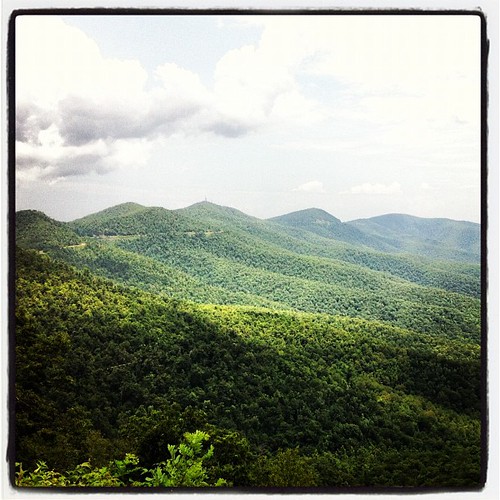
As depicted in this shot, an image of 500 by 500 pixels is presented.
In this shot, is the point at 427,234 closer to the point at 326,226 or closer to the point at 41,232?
the point at 326,226

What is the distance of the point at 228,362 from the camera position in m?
3.40

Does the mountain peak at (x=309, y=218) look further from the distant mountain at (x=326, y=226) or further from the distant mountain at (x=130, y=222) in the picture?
the distant mountain at (x=130, y=222)

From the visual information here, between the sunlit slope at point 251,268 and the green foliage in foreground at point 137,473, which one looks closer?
the green foliage in foreground at point 137,473

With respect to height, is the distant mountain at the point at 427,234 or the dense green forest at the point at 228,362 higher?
the distant mountain at the point at 427,234

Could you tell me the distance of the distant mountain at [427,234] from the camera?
3039mm

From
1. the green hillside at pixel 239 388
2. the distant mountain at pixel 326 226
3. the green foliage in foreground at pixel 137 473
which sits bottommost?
the green foliage in foreground at pixel 137 473

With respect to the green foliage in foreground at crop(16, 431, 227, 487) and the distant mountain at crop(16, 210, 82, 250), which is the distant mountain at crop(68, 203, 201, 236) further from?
the green foliage in foreground at crop(16, 431, 227, 487)

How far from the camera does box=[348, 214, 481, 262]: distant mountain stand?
304 cm

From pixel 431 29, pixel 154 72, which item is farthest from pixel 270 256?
pixel 431 29

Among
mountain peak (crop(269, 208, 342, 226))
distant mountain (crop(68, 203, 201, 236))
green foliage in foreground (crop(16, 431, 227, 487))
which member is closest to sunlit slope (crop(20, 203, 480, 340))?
distant mountain (crop(68, 203, 201, 236))

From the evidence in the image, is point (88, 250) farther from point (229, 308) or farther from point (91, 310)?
point (229, 308)

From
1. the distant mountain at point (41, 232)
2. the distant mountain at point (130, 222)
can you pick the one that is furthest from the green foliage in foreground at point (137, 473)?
the distant mountain at point (130, 222)

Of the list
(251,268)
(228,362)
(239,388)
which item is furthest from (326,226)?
(239,388)

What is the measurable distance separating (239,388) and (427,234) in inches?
69.6
